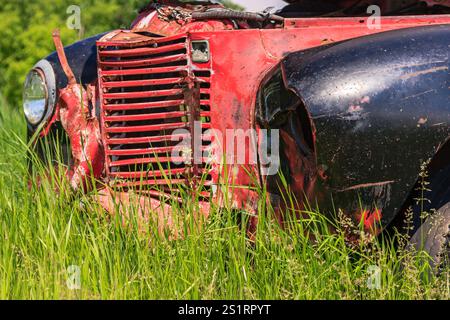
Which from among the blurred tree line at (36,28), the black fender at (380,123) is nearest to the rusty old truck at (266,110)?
the black fender at (380,123)

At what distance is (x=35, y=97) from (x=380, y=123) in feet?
6.22

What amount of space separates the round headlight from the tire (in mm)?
1929

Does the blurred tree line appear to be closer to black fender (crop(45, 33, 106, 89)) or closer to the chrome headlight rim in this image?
black fender (crop(45, 33, 106, 89))

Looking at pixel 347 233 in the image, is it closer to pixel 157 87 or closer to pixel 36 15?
pixel 157 87

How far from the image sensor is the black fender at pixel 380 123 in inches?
105

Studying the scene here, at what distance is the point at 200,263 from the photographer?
2875 millimetres

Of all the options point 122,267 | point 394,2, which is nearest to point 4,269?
point 122,267

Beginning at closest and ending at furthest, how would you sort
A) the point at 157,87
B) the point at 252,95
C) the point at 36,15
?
the point at 252,95
the point at 157,87
the point at 36,15

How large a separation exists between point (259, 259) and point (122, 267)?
47cm

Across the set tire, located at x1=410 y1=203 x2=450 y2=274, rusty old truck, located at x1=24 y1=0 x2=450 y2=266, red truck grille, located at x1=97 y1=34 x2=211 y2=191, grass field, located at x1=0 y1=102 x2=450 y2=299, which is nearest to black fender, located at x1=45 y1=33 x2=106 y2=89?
rusty old truck, located at x1=24 y1=0 x2=450 y2=266

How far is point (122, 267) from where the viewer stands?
9.47 feet

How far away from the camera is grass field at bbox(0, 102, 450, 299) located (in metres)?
2.69
